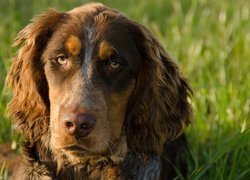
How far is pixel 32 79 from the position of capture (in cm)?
553

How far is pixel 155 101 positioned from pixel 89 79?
0.65 meters

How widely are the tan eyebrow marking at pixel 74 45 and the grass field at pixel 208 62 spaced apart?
1272 mm

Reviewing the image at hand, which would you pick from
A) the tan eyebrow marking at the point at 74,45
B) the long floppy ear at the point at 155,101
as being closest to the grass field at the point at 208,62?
the long floppy ear at the point at 155,101

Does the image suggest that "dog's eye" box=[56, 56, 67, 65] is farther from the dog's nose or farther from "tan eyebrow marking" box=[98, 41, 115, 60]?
the dog's nose

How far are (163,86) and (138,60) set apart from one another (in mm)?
322

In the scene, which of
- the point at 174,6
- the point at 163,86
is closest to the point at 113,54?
the point at 163,86

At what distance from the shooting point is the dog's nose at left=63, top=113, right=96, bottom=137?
15.9 ft

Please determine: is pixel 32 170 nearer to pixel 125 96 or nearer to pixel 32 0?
pixel 125 96

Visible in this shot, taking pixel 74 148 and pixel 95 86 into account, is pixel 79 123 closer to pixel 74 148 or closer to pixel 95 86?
pixel 74 148

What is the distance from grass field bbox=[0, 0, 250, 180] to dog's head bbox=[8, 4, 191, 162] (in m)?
0.53

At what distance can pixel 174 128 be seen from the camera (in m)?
5.73

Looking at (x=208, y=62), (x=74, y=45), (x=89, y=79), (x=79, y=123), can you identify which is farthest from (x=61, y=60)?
(x=208, y=62)

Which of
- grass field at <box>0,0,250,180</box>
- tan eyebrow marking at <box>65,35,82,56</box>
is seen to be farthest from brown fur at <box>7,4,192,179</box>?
grass field at <box>0,0,250,180</box>

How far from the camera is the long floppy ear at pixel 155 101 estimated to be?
5.52m
